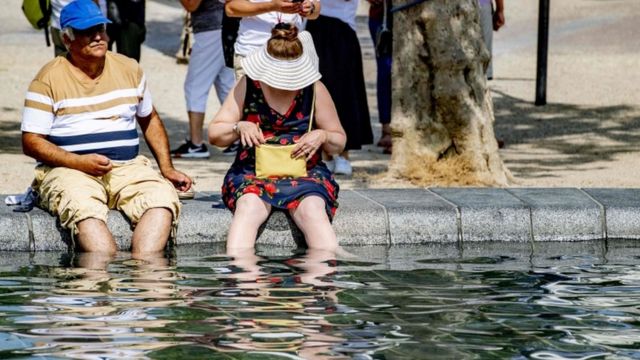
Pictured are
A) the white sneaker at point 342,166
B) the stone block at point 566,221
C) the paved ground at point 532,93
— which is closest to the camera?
the stone block at point 566,221

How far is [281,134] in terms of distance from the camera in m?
7.90

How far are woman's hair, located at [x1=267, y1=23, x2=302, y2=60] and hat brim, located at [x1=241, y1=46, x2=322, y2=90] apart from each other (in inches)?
0.9

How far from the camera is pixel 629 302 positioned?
621 cm

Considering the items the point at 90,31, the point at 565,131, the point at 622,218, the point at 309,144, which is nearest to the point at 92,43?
the point at 90,31

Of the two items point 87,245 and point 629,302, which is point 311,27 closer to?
point 87,245

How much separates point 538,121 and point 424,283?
24.9 feet

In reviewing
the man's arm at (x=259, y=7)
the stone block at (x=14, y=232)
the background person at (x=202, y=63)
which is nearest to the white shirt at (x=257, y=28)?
the man's arm at (x=259, y=7)

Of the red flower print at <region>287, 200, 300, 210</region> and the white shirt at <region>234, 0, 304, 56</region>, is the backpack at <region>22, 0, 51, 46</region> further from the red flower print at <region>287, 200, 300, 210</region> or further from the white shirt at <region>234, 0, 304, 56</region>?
the red flower print at <region>287, 200, 300, 210</region>

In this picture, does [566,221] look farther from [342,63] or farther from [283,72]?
[342,63]

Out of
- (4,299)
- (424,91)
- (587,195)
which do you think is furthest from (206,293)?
(424,91)

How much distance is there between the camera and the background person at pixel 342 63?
33.8 ft

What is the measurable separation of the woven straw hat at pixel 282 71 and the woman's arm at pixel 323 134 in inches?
5.6

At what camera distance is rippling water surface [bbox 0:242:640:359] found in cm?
527

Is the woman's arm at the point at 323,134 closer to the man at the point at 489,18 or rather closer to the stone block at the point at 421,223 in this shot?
the stone block at the point at 421,223
